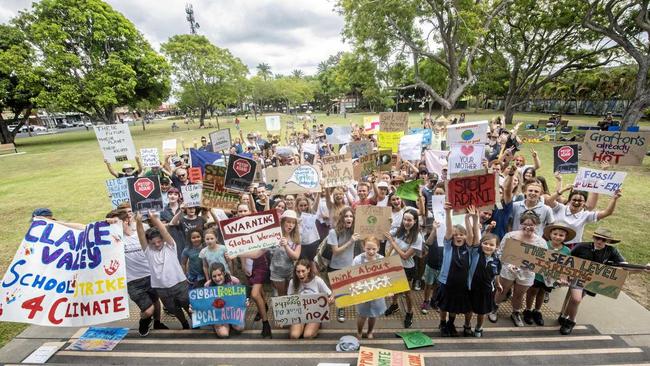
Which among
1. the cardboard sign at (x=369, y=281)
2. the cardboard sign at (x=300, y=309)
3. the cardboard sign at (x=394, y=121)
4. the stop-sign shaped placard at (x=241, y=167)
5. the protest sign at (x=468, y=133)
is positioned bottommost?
the cardboard sign at (x=300, y=309)

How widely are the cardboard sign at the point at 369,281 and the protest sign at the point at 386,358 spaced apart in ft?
2.17

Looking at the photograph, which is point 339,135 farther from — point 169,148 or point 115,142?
point 115,142

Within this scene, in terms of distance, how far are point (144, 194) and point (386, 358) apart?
4.21 meters

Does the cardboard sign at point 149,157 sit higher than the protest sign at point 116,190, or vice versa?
the cardboard sign at point 149,157

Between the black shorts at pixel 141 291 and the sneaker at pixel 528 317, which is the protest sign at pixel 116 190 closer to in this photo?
Answer: the black shorts at pixel 141 291

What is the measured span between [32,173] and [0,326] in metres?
18.7

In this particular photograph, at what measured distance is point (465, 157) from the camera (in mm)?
5484

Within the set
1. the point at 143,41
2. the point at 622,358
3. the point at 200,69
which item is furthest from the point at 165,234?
the point at 200,69

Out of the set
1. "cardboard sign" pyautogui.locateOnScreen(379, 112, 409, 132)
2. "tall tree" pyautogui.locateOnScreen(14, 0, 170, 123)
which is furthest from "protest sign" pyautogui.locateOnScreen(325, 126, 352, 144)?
"tall tree" pyautogui.locateOnScreen(14, 0, 170, 123)

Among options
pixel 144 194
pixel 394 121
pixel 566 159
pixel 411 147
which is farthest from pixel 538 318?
pixel 394 121

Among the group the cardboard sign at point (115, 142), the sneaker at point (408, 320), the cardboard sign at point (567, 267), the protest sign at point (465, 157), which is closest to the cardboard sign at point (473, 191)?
the cardboard sign at point (567, 267)

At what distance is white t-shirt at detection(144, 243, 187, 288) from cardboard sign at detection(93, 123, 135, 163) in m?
4.74

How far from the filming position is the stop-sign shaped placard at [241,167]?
548 cm

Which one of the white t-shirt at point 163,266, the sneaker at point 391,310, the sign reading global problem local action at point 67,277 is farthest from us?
the sneaker at point 391,310
